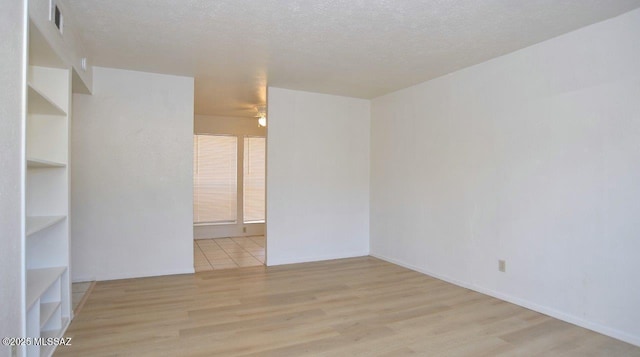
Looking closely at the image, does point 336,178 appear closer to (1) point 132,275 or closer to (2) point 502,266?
(2) point 502,266

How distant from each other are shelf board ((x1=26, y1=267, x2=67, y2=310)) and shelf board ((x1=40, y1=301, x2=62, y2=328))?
237mm

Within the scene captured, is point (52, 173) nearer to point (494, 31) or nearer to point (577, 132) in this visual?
point (494, 31)

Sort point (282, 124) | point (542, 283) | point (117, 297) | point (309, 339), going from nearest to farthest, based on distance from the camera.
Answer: point (309, 339), point (542, 283), point (117, 297), point (282, 124)

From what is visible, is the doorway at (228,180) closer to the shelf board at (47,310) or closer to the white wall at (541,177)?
the white wall at (541,177)

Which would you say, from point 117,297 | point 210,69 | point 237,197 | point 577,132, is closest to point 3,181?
point 117,297

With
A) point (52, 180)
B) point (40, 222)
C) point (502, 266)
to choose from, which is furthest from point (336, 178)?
point (40, 222)

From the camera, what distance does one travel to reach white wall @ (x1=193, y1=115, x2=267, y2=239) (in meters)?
7.35

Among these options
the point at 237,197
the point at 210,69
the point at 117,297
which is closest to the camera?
the point at 117,297

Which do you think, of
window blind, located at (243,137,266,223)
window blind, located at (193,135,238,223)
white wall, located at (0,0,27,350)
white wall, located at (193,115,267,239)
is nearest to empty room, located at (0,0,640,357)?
white wall, located at (0,0,27,350)

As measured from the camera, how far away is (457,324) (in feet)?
10.0

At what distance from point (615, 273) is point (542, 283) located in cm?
61

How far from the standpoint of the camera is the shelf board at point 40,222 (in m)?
2.14

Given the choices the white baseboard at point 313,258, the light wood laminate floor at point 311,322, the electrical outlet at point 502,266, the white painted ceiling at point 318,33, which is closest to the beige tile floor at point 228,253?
the white baseboard at point 313,258

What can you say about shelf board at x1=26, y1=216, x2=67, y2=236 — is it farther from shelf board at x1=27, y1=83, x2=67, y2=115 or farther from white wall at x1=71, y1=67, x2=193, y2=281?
white wall at x1=71, y1=67, x2=193, y2=281
